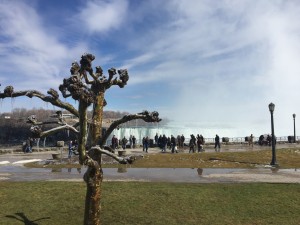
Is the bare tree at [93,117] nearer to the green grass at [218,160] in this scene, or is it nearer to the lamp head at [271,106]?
the green grass at [218,160]

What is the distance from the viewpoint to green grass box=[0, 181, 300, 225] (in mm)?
13336

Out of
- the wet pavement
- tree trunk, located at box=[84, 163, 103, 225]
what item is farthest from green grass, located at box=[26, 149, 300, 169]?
tree trunk, located at box=[84, 163, 103, 225]

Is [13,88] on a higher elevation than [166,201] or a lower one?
higher

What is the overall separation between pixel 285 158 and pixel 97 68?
24434mm

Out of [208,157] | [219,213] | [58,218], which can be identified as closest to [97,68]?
[58,218]

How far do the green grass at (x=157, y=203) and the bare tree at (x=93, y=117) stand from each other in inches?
164

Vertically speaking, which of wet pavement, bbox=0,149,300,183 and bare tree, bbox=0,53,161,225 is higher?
bare tree, bbox=0,53,161,225

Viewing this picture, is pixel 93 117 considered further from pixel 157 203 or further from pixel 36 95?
pixel 157 203

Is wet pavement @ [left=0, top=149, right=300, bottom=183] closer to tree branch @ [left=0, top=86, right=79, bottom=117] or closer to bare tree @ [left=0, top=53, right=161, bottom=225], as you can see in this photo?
bare tree @ [left=0, top=53, right=161, bottom=225]

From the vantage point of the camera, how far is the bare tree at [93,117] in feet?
27.5

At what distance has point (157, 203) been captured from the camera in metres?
14.6

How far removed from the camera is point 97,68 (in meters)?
9.66

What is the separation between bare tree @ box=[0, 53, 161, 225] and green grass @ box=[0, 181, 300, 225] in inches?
164

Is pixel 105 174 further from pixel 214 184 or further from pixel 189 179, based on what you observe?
pixel 214 184
